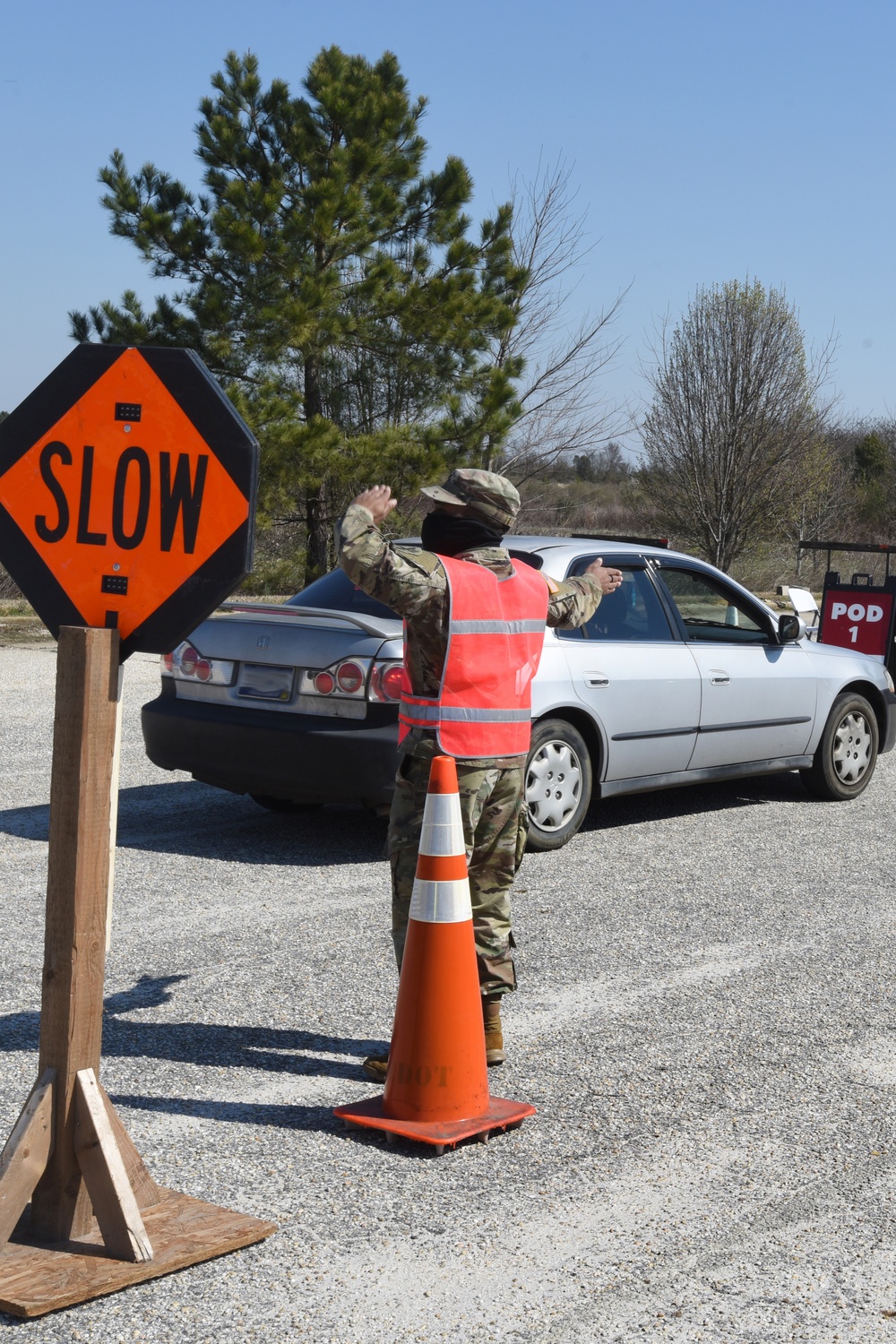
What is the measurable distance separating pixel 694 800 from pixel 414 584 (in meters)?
5.45

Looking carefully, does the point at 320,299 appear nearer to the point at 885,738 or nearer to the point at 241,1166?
the point at 885,738

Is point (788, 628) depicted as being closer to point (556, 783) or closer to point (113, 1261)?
point (556, 783)

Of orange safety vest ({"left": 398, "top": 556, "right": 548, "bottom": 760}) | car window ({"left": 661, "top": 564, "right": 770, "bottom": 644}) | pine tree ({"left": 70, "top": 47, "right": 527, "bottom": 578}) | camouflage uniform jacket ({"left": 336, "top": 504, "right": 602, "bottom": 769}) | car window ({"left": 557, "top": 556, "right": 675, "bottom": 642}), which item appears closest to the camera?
camouflage uniform jacket ({"left": 336, "top": 504, "right": 602, "bottom": 769})

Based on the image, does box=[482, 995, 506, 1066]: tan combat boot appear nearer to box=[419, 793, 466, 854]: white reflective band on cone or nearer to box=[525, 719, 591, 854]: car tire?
box=[419, 793, 466, 854]: white reflective band on cone

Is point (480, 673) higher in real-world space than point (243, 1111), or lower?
higher

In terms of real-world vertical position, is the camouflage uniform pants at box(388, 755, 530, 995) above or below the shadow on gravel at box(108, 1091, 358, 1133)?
above

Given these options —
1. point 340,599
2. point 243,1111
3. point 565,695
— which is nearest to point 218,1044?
point 243,1111

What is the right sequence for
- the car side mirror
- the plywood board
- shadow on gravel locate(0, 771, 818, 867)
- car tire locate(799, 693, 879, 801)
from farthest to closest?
car tire locate(799, 693, 879, 801) < the car side mirror < shadow on gravel locate(0, 771, 818, 867) < the plywood board

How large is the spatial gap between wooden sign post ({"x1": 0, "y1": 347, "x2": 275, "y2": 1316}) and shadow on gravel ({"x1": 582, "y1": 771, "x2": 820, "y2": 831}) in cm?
532

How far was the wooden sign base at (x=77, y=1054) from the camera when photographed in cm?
309

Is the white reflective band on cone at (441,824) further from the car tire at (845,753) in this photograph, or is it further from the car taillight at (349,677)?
the car tire at (845,753)

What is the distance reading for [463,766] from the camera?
4316mm

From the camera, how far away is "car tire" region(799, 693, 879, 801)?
361 inches

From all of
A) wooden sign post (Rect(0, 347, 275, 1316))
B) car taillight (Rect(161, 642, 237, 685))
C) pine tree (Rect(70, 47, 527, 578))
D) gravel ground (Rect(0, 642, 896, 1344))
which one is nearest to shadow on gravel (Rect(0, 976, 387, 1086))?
gravel ground (Rect(0, 642, 896, 1344))
